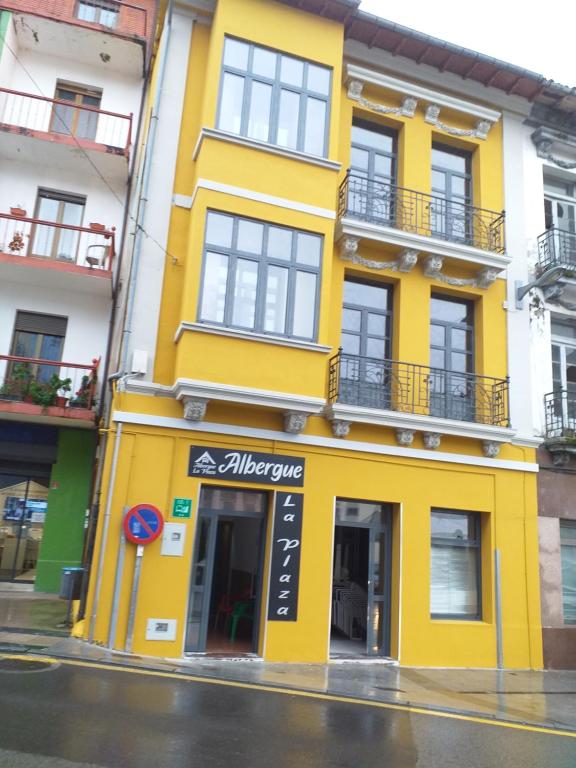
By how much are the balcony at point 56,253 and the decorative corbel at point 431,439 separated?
7555 mm

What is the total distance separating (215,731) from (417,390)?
732cm

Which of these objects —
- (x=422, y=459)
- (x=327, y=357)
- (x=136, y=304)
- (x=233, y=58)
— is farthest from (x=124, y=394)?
(x=233, y=58)

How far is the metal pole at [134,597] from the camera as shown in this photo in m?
9.10

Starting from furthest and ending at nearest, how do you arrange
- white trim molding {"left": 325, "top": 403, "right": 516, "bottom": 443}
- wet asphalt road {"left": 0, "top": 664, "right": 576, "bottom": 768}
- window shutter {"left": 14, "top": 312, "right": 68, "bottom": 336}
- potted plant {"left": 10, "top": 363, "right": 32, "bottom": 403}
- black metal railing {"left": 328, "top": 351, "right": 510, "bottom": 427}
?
1. window shutter {"left": 14, "top": 312, "right": 68, "bottom": 336}
2. potted plant {"left": 10, "top": 363, "right": 32, "bottom": 403}
3. black metal railing {"left": 328, "top": 351, "right": 510, "bottom": 427}
4. white trim molding {"left": 325, "top": 403, "right": 516, "bottom": 443}
5. wet asphalt road {"left": 0, "top": 664, "right": 576, "bottom": 768}

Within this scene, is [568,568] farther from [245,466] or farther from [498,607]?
[245,466]

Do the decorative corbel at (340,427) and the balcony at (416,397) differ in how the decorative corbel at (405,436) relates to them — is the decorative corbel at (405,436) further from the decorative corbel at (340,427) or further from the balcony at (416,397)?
the decorative corbel at (340,427)

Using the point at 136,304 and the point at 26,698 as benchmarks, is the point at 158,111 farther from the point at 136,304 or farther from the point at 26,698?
the point at 26,698

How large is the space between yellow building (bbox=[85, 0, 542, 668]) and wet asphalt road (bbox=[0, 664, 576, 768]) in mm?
2207

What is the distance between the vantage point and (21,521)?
46.4ft

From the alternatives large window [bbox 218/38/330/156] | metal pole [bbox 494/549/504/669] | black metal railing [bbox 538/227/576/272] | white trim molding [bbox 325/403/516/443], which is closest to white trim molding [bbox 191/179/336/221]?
large window [bbox 218/38/330/156]

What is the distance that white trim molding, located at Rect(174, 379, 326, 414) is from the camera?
9.58 m

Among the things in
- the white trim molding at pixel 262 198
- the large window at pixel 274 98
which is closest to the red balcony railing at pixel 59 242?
the white trim molding at pixel 262 198

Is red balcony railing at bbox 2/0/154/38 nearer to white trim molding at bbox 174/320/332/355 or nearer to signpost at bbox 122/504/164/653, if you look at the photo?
white trim molding at bbox 174/320/332/355

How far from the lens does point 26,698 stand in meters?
6.26
